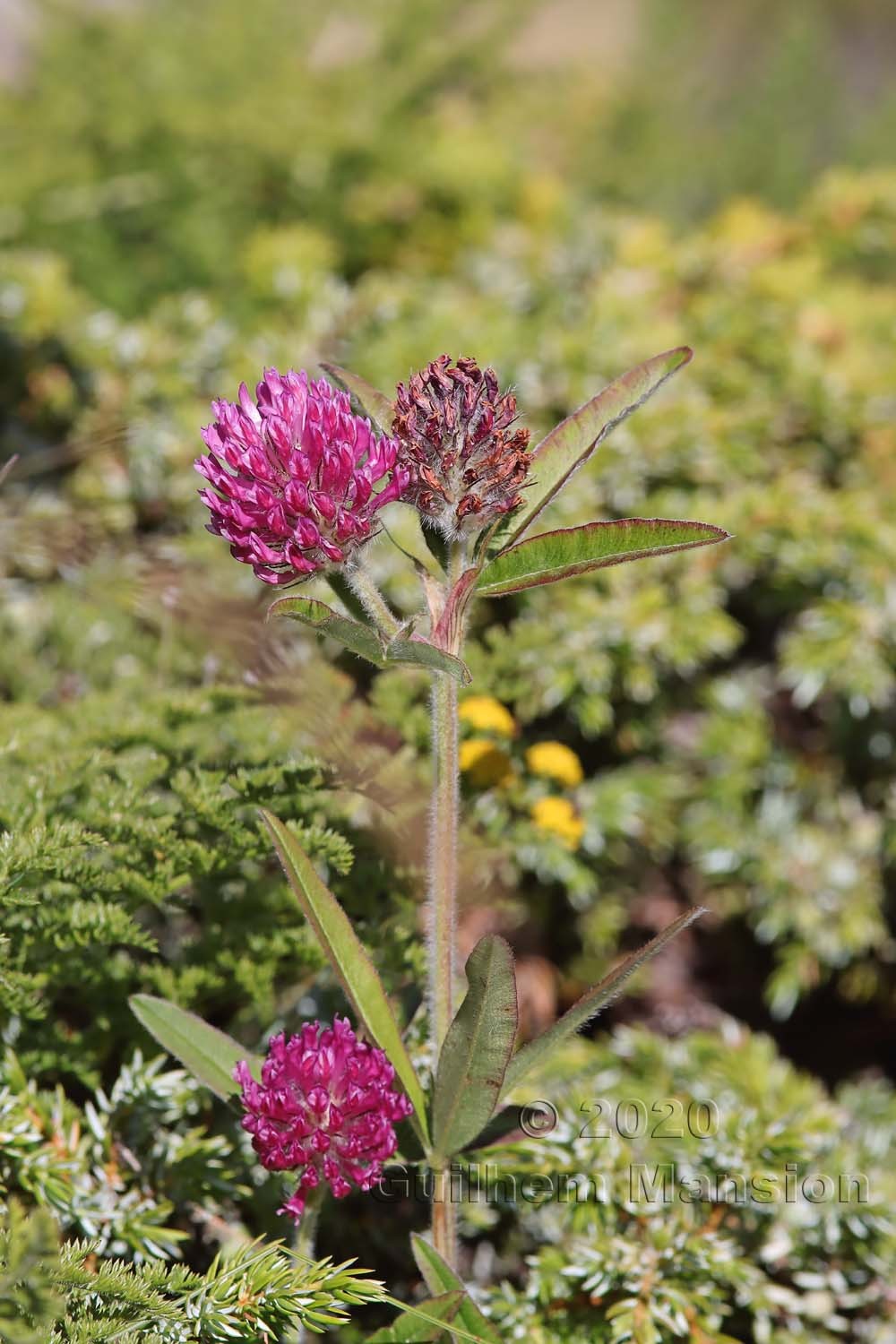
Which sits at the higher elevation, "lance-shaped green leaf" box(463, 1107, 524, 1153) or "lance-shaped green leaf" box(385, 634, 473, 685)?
"lance-shaped green leaf" box(385, 634, 473, 685)

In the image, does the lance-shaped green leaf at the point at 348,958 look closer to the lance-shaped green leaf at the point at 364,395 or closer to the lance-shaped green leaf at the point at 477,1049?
the lance-shaped green leaf at the point at 477,1049

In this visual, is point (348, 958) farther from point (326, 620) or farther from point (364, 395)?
point (364, 395)

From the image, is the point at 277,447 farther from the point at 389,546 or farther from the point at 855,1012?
the point at 855,1012

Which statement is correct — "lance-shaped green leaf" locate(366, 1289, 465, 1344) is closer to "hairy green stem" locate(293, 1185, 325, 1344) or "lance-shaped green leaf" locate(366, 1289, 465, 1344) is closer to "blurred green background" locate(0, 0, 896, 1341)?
"hairy green stem" locate(293, 1185, 325, 1344)

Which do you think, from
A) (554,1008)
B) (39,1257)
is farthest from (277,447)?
(554,1008)

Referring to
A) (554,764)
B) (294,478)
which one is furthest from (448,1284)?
(554,764)

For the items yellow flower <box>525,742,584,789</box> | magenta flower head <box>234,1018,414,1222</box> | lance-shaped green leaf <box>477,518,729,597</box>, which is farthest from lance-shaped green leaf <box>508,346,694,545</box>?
yellow flower <box>525,742,584,789</box>
